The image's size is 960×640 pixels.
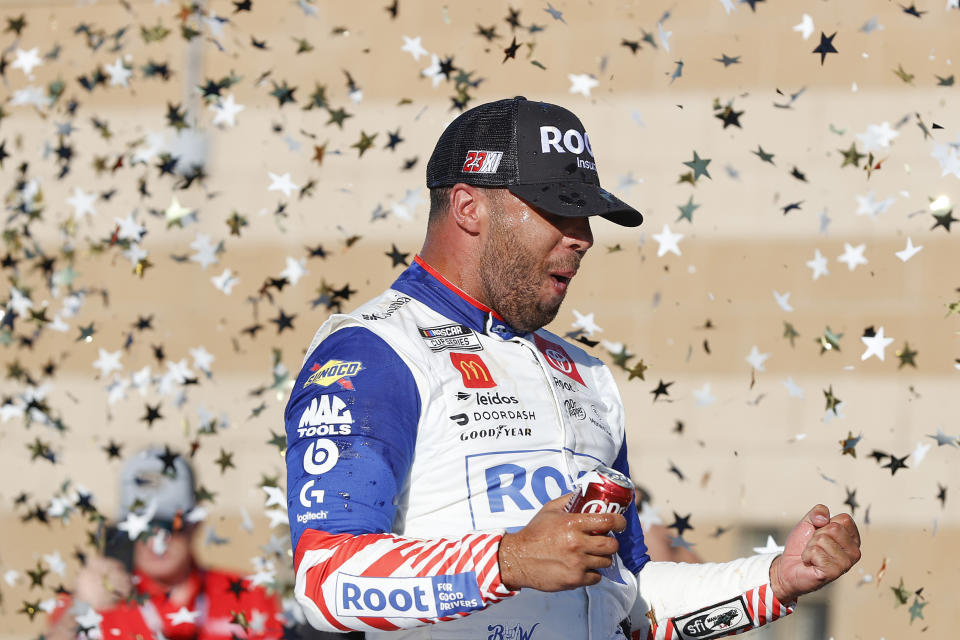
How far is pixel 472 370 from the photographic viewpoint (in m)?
2.30

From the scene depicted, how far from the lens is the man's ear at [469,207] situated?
242 centimetres

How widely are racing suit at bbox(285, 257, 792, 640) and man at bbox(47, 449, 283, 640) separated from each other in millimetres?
2594

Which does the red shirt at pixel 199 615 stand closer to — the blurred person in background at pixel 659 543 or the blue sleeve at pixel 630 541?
the blurred person in background at pixel 659 543

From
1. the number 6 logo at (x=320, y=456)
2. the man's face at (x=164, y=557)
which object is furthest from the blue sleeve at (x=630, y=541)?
the man's face at (x=164, y=557)

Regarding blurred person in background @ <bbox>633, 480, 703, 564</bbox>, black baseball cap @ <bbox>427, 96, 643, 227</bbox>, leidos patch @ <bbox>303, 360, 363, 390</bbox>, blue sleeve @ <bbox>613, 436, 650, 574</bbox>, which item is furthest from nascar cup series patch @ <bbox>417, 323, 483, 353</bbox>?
blurred person in background @ <bbox>633, 480, 703, 564</bbox>

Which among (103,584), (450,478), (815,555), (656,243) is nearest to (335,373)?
(450,478)

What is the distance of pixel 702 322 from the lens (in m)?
5.50

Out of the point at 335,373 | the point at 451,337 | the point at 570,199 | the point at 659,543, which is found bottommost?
the point at 659,543

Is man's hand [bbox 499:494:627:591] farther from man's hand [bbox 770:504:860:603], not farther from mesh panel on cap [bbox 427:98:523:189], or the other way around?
mesh panel on cap [bbox 427:98:523:189]

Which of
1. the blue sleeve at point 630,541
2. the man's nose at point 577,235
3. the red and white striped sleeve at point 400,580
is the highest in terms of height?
the man's nose at point 577,235

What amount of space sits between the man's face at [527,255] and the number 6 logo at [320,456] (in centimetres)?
62

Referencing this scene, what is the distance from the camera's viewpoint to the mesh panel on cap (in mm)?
2361

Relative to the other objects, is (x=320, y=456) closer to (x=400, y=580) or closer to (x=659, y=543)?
(x=400, y=580)

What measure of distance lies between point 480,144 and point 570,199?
0.83 feet
